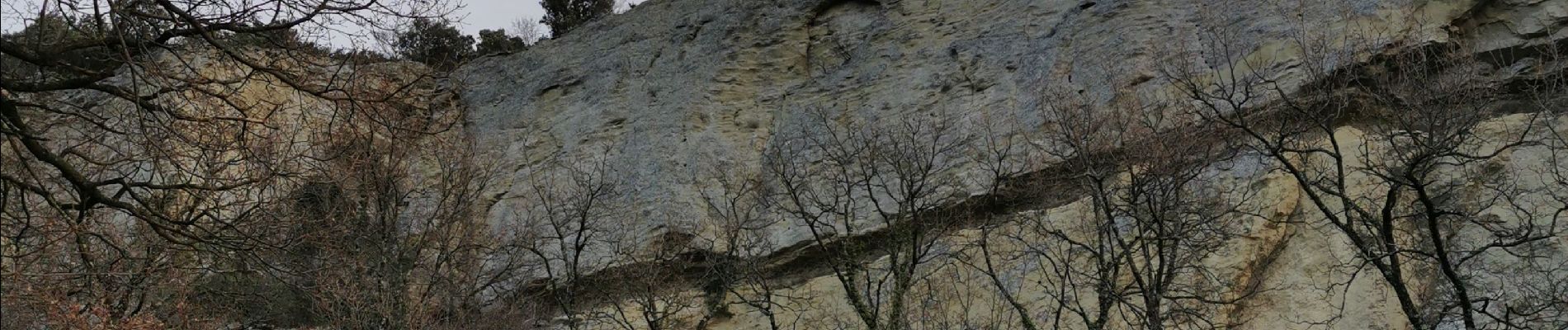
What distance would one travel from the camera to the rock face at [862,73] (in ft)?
Answer: 55.9

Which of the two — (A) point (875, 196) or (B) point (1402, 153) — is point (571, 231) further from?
(B) point (1402, 153)

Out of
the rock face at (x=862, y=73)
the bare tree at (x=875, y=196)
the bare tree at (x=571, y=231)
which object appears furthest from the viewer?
the bare tree at (x=571, y=231)

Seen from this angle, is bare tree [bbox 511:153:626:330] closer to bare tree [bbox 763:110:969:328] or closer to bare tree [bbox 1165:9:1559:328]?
bare tree [bbox 763:110:969:328]

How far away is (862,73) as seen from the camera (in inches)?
892

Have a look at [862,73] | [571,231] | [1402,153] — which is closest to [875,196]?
[862,73]

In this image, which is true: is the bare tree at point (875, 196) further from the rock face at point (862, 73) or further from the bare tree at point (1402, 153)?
the bare tree at point (1402, 153)

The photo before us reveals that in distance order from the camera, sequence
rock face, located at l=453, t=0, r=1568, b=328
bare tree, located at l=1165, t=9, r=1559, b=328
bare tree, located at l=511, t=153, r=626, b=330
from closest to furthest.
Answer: bare tree, located at l=1165, t=9, r=1559, b=328, rock face, located at l=453, t=0, r=1568, b=328, bare tree, located at l=511, t=153, r=626, b=330

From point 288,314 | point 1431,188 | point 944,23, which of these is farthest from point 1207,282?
point 288,314

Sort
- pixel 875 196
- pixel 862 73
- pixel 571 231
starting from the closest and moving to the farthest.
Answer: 1. pixel 875 196
2. pixel 571 231
3. pixel 862 73

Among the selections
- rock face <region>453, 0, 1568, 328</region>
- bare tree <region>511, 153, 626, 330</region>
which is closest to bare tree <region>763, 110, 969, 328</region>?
rock face <region>453, 0, 1568, 328</region>

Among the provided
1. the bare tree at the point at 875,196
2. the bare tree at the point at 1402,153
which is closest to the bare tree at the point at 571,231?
the bare tree at the point at 875,196

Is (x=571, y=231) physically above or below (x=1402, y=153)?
above

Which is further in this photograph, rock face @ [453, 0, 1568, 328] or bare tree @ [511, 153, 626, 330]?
bare tree @ [511, 153, 626, 330]

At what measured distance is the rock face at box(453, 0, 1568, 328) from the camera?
17.0 meters
